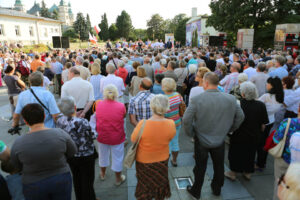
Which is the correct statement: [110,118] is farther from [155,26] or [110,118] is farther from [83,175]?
[155,26]

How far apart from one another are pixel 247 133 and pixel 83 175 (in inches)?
103

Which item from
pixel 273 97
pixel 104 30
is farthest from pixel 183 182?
pixel 104 30

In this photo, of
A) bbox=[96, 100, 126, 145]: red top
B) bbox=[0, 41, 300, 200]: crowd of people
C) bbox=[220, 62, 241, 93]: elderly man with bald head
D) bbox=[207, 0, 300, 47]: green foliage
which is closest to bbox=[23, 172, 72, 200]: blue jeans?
bbox=[0, 41, 300, 200]: crowd of people

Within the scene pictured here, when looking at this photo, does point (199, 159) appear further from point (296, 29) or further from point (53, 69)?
point (296, 29)

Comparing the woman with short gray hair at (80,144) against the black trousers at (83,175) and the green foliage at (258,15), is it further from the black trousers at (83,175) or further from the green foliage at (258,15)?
the green foliage at (258,15)

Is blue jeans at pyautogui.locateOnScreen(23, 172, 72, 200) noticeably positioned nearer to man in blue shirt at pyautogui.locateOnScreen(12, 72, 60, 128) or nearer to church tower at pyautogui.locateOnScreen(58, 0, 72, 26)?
man in blue shirt at pyautogui.locateOnScreen(12, 72, 60, 128)

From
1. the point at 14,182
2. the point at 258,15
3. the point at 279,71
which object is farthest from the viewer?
the point at 258,15

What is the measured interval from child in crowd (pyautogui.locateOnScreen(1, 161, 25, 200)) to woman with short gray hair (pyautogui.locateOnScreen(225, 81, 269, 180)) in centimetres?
311

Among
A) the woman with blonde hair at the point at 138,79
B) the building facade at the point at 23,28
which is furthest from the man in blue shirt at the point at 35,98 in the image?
the building facade at the point at 23,28

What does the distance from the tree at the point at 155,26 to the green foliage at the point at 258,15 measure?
52645mm

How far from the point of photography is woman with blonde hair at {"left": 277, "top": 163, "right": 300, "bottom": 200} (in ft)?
3.97

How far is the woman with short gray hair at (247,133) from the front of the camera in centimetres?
322

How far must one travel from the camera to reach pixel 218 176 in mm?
3076

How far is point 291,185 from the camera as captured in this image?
124 cm
